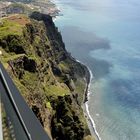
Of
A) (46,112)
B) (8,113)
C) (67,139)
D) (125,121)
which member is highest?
(8,113)

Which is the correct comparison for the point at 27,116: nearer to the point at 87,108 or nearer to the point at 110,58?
the point at 87,108

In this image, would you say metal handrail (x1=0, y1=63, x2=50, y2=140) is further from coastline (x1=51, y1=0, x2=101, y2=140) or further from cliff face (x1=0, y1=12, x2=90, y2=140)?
coastline (x1=51, y1=0, x2=101, y2=140)

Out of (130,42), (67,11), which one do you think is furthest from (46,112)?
(67,11)

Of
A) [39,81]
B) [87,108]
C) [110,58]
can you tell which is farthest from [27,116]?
[110,58]

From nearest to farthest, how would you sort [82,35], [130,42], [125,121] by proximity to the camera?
[125,121], [130,42], [82,35]

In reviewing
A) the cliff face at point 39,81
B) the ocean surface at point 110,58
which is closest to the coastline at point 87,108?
the ocean surface at point 110,58

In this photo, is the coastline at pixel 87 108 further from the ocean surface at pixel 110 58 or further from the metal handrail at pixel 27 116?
the metal handrail at pixel 27 116

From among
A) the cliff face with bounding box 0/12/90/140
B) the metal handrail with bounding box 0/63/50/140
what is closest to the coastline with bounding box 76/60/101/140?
the cliff face with bounding box 0/12/90/140

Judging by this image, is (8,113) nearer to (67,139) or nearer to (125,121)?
(67,139)
